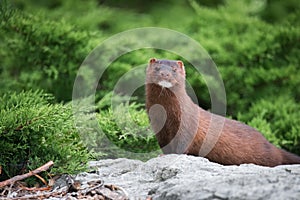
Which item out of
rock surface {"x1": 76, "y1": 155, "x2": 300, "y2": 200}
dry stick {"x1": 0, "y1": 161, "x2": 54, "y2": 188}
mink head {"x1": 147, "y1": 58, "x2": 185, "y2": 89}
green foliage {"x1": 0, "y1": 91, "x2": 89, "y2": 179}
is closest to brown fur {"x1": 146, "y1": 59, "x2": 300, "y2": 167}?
mink head {"x1": 147, "y1": 58, "x2": 185, "y2": 89}

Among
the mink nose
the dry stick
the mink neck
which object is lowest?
the dry stick

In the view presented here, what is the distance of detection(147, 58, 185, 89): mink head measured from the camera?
14.9ft

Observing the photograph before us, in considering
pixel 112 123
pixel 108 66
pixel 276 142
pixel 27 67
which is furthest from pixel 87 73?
pixel 276 142

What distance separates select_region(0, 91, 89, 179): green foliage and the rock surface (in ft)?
0.50

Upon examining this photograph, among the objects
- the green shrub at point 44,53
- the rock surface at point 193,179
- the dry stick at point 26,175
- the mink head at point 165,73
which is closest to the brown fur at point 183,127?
the mink head at point 165,73

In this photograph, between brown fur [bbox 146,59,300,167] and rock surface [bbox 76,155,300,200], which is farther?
brown fur [bbox 146,59,300,167]

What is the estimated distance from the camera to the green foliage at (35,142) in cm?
359

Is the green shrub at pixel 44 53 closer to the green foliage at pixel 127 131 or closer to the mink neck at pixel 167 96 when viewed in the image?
the green foliage at pixel 127 131

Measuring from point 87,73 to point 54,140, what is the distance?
240 centimetres

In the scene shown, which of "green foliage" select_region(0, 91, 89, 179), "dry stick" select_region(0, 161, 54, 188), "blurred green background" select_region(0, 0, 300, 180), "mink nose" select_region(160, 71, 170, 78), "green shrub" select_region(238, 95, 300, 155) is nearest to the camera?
"dry stick" select_region(0, 161, 54, 188)

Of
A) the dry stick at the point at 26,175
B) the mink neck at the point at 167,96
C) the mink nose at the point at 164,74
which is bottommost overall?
the dry stick at the point at 26,175

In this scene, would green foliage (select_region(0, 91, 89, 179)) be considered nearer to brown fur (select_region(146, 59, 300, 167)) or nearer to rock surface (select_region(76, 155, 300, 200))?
rock surface (select_region(76, 155, 300, 200))

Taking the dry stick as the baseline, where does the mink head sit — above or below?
above

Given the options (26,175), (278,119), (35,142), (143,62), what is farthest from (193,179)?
(278,119)
